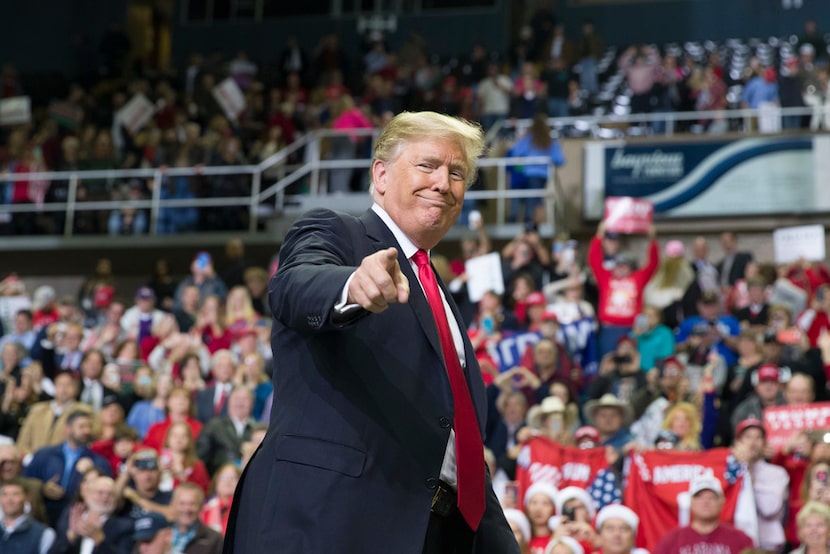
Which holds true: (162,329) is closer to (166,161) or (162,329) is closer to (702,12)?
(166,161)

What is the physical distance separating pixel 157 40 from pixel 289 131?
8708 millimetres

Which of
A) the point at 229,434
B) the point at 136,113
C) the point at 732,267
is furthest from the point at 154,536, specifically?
the point at 136,113

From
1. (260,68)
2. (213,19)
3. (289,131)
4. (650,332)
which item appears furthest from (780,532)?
(213,19)

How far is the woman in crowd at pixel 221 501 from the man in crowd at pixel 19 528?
99cm

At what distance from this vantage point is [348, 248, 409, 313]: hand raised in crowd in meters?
2.43

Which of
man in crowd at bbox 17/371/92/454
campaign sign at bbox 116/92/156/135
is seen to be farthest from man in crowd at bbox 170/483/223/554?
campaign sign at bbox 116/92/156/135

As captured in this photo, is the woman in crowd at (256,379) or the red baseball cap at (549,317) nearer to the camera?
the woman in crowd at (256,379)

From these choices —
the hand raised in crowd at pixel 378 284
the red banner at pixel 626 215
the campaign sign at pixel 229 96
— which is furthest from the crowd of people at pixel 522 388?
the hand raised in crowd at pixel 378 284

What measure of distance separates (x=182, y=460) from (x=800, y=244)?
6003 mm

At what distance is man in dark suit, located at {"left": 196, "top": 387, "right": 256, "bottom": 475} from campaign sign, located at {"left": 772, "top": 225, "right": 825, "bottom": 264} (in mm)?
5277

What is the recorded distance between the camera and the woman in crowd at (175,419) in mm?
9836

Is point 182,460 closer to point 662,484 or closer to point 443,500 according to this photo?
point 662,484

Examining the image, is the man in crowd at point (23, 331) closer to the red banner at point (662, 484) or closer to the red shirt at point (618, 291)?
the red shirt at point (618, 291)

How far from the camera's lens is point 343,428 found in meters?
2.79
